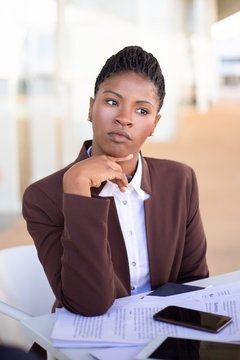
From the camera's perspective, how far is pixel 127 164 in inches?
59.2

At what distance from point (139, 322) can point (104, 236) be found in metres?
0.21

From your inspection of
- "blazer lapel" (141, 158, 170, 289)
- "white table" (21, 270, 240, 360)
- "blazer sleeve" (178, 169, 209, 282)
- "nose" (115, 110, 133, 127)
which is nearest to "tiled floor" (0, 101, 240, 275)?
"blazer sleeve" (178, 169, 209, 282)

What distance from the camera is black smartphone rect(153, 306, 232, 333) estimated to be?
1108 millimetres

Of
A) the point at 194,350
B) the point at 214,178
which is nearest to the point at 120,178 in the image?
the point at 194,350

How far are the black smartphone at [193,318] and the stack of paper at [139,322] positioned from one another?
0.03ft

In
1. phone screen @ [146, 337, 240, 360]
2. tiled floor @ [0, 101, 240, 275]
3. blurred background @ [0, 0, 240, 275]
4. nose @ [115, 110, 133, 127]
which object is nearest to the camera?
phone screen @ [146, 337, 240, 360]

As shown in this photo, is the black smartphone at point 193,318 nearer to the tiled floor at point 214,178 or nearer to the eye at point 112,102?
the eye at point 112,102

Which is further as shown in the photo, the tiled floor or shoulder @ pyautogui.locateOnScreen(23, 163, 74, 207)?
the tiled floor

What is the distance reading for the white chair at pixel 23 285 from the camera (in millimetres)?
1676

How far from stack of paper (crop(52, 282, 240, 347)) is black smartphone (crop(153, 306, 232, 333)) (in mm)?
11

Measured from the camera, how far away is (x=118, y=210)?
1.48 m

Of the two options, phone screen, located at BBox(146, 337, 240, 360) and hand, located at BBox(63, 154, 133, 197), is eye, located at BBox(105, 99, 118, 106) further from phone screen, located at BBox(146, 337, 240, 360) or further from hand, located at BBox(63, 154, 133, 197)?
phone screen, located at BBox(146, 337, 240, 360)

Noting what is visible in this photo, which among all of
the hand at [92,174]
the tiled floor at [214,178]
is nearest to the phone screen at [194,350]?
the hand at [92,174]

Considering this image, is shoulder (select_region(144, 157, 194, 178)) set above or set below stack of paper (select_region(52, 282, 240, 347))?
above
